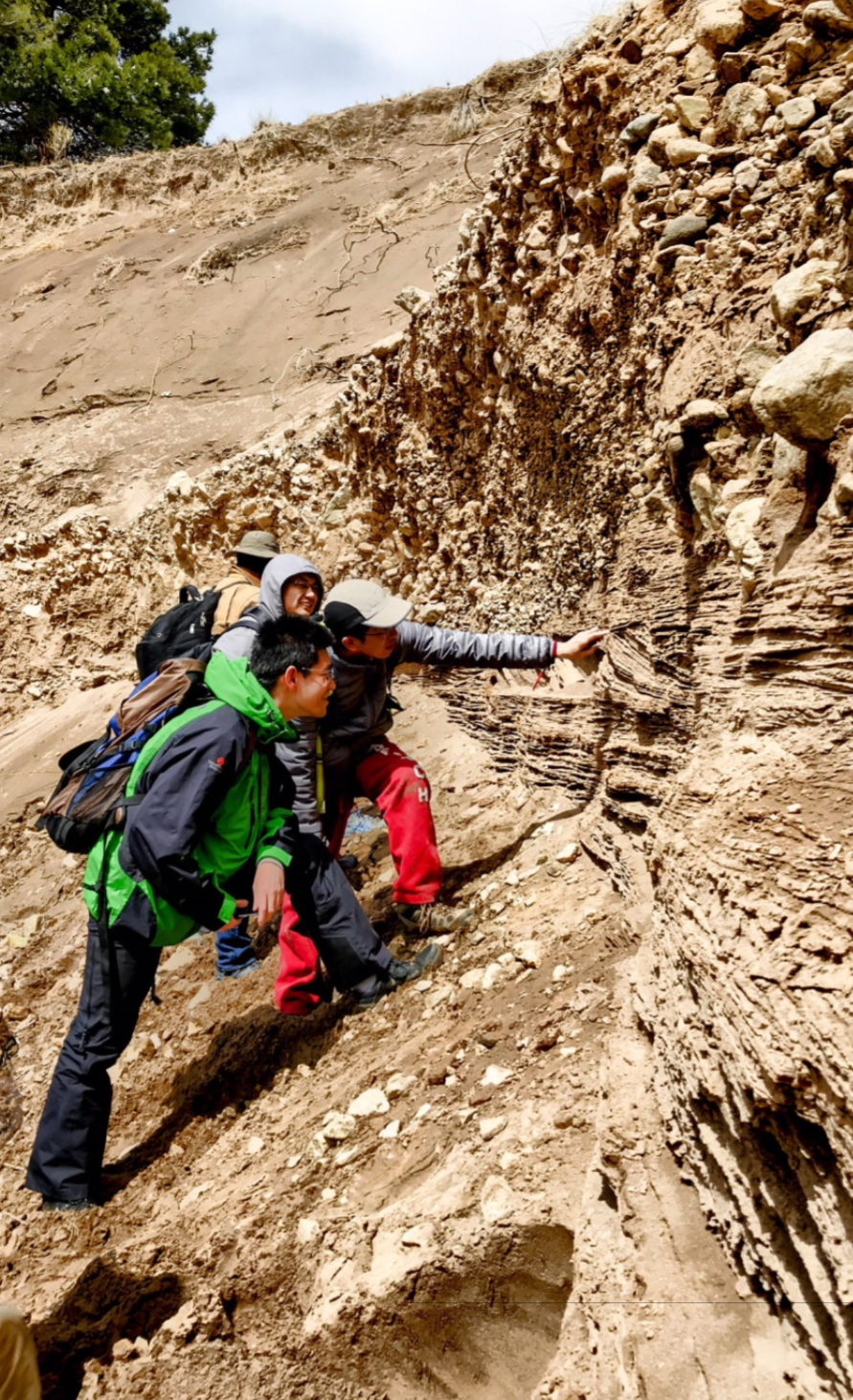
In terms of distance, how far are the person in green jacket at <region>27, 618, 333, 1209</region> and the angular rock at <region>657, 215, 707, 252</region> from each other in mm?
2022

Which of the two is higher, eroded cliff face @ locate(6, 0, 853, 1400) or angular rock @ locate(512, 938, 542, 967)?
eroded cliff face @ locate(6, 0, 853, 1400)

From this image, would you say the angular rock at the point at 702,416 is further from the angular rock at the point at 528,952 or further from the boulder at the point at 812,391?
the angular rock at the point at 528,952

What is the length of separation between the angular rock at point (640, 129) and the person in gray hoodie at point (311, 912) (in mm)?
2635

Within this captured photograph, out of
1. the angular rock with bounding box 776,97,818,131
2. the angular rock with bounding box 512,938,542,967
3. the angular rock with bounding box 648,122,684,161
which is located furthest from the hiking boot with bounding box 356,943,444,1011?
the angular rock with bounding box 648,122,684,161

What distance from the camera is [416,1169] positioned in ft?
7.05

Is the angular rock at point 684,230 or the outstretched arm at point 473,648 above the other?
the angular rock at point 684,230

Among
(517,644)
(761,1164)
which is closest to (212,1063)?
(517,644)

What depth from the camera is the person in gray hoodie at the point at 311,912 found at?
322 centimetres

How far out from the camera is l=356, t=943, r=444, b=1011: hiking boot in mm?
3189

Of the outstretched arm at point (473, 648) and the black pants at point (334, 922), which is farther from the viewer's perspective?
the outstretched arm at point (473, 648)

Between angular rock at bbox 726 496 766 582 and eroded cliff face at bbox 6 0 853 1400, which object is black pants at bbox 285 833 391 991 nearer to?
eroded cliff face at bbox 6 0 853 1400

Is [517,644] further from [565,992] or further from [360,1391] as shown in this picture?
[360,1391]

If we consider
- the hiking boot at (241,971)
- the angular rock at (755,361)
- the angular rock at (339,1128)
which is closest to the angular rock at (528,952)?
the angular rock at (339,1128)

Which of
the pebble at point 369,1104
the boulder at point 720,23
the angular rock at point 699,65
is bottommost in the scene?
the pebble at point 369,1104
